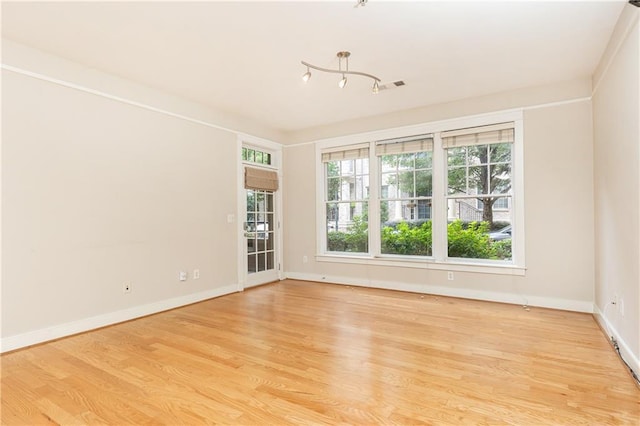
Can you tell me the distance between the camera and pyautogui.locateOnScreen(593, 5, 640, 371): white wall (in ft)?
7.79

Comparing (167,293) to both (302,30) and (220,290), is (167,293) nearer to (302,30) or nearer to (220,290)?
(220,290)

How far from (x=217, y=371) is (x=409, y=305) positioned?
8.47ft

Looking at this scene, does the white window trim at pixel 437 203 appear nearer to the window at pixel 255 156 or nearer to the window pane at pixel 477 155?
the window pane at pixel 477 155

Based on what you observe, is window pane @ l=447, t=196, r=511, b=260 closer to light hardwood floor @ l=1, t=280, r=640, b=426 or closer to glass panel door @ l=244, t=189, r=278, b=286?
light hardwood floor @ l=1, t=280, r=640, b=426

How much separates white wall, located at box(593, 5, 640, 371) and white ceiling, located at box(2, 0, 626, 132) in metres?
0.30

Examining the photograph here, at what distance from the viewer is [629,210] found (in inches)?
98.9

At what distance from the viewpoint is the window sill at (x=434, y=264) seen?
14.1 ft

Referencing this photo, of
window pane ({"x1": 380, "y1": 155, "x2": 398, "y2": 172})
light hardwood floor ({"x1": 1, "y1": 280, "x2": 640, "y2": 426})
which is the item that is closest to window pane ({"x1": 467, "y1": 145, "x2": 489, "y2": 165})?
window pane ({"x1": 380, "y1": 155, "x2": 398, "y2": 172})

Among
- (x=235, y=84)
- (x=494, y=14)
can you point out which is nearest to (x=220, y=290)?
(x=235, y=84)

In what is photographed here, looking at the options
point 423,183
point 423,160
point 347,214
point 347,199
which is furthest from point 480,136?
point 347,214

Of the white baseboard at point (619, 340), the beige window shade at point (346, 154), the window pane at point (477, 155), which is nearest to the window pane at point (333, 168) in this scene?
the beige window shade at point (346, 154)

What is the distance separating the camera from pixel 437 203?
4.77 meters

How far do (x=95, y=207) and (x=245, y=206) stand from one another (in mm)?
2146

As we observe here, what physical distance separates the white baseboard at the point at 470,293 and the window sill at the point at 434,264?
0.27m
